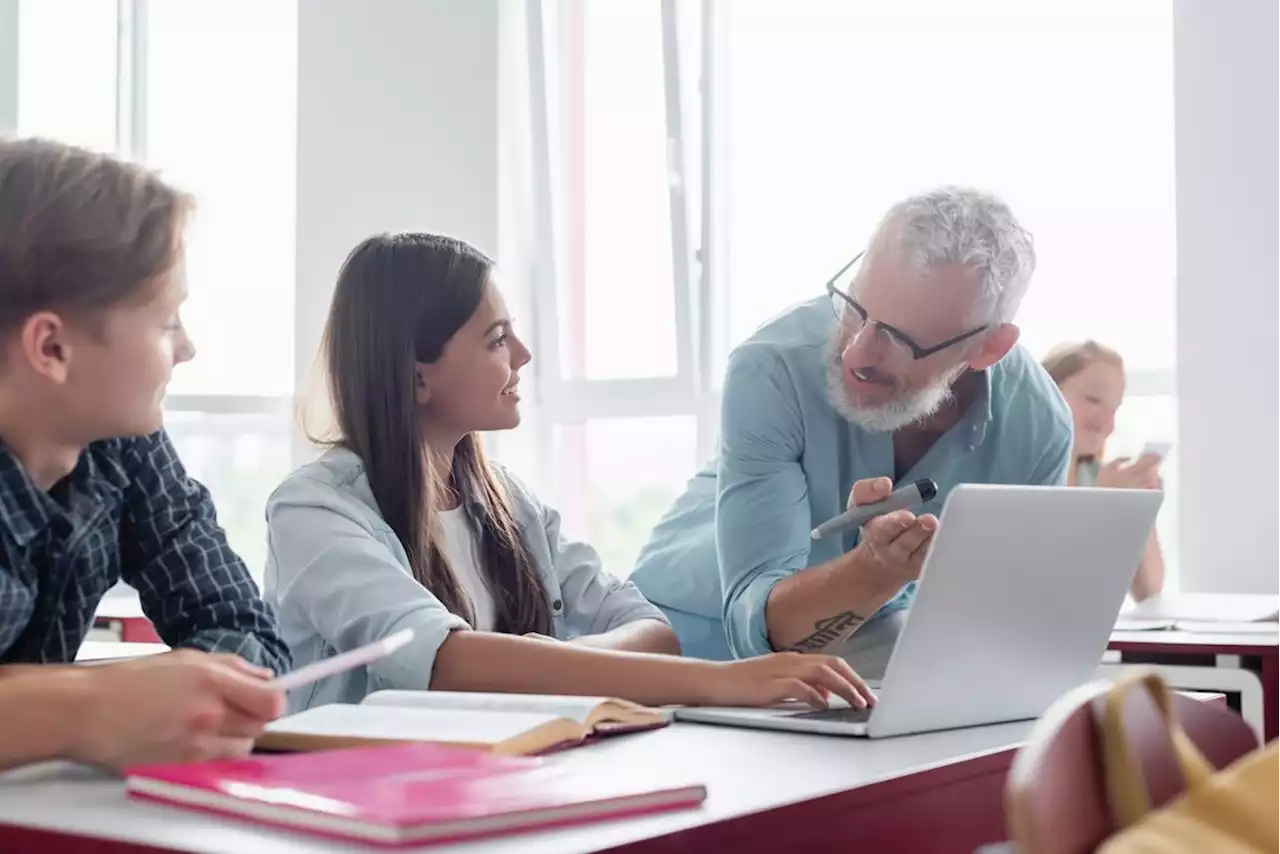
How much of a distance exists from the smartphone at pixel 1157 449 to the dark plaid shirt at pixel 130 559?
1.92 metres

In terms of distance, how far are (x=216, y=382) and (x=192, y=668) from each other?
434 cm

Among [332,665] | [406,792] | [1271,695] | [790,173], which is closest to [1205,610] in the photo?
[1271,695]

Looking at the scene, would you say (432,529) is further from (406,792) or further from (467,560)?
(406,792)

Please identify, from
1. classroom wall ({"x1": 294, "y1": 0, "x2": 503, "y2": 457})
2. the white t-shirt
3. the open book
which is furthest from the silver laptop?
classroom wall ({"x1": 294, "y1": 0, "x2": 503, "y2": 457})

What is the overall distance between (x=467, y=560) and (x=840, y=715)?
79 centimetres

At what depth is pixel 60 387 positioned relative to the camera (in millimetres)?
1347

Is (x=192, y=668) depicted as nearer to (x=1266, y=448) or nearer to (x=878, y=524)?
(x=878, y=524)

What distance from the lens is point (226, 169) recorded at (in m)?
5.32

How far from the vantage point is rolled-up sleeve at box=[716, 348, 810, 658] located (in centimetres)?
205

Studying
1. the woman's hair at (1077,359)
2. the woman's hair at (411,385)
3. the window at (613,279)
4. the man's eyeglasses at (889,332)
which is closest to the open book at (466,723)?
the woman's hair at (411,385)

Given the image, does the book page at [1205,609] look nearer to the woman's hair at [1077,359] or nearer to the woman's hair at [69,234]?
the woman's hair at [1077,359]

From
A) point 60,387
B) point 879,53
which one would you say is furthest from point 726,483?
point 879,53

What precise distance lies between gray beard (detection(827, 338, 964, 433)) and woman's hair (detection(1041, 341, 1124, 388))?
62.7 inches

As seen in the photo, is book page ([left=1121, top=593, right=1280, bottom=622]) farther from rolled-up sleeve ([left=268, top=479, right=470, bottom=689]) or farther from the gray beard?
rolled-up sleeve ([left=268, top=479, right=470, bottom=689])
